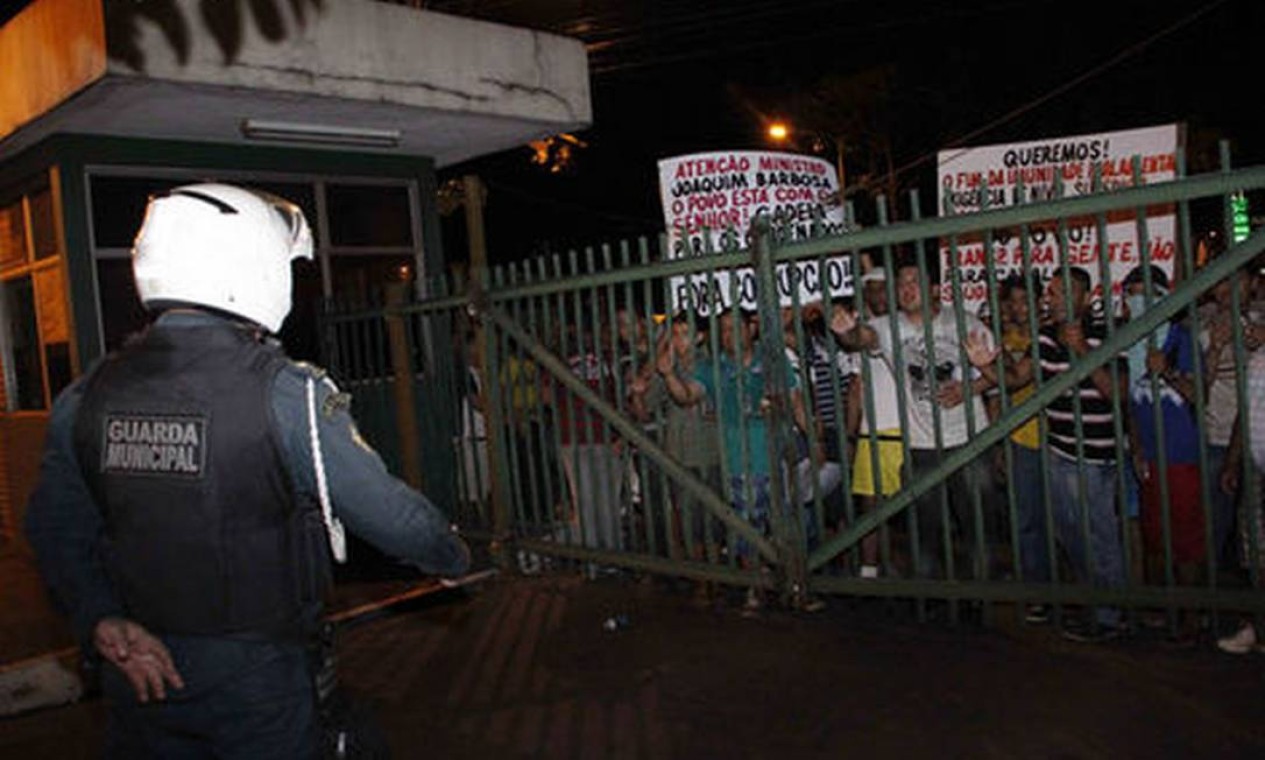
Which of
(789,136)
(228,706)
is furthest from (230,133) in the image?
(789,136)

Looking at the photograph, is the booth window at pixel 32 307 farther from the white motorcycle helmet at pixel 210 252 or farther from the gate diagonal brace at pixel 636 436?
the white motorcycle helmet at pixel 210 252

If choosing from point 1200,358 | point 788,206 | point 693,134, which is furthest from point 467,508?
point 693,134

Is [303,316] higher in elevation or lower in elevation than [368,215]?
lower

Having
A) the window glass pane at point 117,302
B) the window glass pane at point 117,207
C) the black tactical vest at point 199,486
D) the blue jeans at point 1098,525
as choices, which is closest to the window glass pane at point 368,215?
the window glass pane at point 117,207

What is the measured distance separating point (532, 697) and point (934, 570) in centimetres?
238

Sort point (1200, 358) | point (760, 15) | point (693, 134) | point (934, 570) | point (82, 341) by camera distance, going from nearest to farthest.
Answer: point (1200, 358) < point (934, 570) < point (82, 341) < point (760, 15) < point (693, 134)

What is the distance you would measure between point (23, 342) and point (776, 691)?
7.58 meters

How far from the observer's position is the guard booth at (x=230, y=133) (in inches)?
250

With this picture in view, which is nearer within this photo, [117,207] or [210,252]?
[210,252]

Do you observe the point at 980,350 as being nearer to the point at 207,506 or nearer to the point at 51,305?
the point at 207,506

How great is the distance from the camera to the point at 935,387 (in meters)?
4.67

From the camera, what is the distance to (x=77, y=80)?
618 centimetres

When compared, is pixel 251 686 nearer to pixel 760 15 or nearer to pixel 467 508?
pixel 467 508

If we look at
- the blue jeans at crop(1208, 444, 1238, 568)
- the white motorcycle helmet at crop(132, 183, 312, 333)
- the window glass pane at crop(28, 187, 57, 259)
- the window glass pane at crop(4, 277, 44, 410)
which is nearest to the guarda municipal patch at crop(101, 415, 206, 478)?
the white motorcycle helmet at crop(132, 183, 312, 333)
